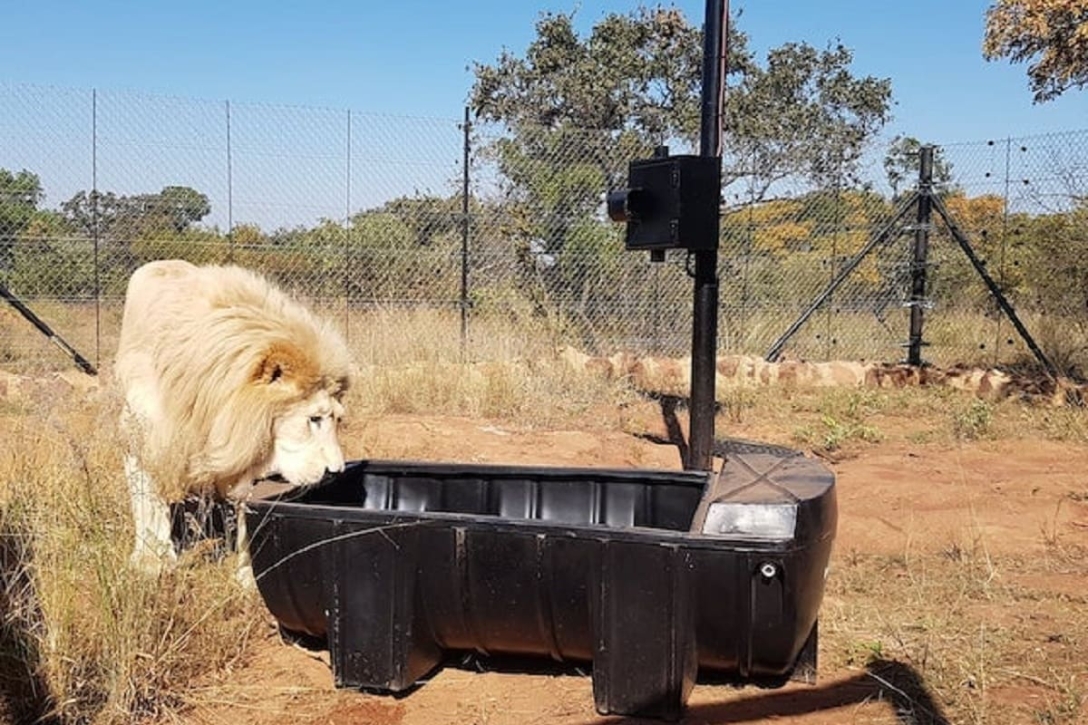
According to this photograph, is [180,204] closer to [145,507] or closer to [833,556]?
[145,507]

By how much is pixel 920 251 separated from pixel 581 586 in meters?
9.13

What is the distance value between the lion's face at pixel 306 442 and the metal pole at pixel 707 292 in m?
1.79

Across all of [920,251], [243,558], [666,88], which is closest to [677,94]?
[666,88]

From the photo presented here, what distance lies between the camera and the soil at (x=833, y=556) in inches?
120

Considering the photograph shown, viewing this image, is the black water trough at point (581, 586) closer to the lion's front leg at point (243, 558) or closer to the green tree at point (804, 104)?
the lion's front leg at point (243, 558)

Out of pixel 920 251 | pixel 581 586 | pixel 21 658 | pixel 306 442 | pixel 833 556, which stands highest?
pixel 920 251

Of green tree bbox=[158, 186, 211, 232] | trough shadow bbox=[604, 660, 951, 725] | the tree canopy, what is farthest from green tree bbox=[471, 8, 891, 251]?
trough shadow bbox=[604, 660, 951, 725]

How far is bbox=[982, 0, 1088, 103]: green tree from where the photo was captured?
8219 millimetres

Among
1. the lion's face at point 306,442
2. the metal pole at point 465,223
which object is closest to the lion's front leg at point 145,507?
the lion's face at point 306,442

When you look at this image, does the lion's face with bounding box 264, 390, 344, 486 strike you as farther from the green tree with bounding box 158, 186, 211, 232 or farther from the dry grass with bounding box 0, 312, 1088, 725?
the green tree with bounding box 158, 186, 211, 232

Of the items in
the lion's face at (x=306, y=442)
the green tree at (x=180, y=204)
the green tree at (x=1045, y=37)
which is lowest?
the lion's face at (x=306, y=442)

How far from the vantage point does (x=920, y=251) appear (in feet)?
35.4

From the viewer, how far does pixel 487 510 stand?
3.87 meters

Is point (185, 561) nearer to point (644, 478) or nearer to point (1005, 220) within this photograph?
point (644, 478)
